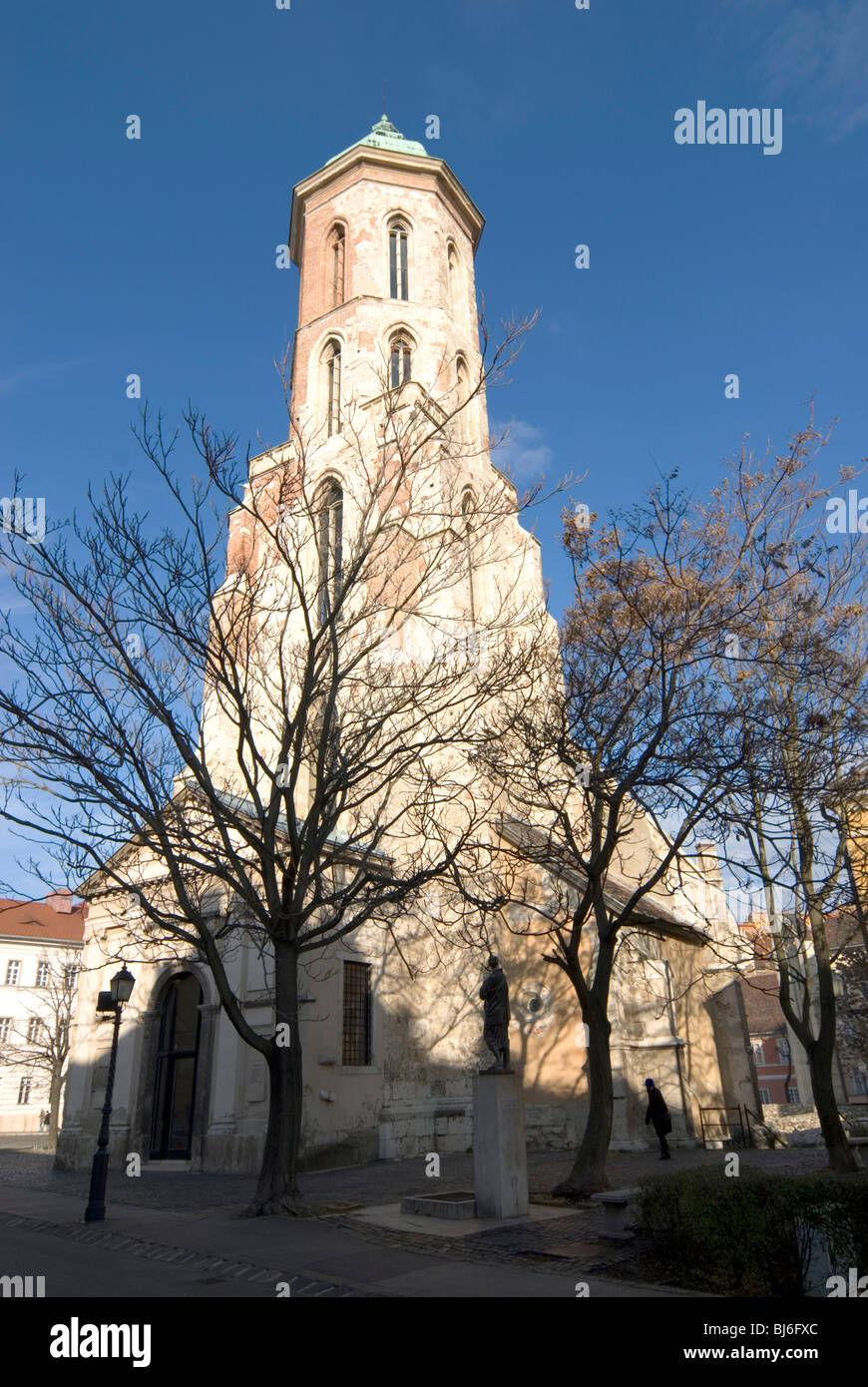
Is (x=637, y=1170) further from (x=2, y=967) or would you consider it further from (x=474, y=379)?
(x=2, y=967)

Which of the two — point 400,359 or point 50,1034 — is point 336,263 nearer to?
point 400,359

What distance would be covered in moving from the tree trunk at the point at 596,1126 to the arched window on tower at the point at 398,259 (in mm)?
26253

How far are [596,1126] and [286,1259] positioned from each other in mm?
5267

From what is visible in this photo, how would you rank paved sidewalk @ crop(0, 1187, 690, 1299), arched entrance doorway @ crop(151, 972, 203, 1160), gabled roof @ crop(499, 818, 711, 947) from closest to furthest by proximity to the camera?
paved sidewalk @ crop(0, 1187, 690, 1299), gabled roof @ crop(499, 818, 711, 947), arched entrance doorway @ crop(151, 972, 203, 1160)

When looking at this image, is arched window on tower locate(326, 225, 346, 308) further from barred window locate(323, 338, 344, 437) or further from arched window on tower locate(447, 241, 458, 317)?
arched window on tower locate(447, 241, 458, 317)

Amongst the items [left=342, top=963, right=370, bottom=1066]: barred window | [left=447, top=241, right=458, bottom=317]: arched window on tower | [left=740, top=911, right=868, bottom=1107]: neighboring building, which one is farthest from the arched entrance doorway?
[left=447, top=241, right=458, bottom=317]: arched window on tower

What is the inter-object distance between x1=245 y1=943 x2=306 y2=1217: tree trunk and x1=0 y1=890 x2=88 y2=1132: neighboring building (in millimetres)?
33766

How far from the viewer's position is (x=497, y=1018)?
1209 cm

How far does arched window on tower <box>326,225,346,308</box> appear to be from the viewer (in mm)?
31438

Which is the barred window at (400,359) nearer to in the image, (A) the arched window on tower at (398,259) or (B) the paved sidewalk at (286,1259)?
(A) the arched window on tower at (398,259)

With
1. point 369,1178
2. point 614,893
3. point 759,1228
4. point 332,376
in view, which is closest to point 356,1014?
point 369,1178

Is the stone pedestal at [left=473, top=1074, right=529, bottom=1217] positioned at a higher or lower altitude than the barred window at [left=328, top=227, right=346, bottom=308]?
lower

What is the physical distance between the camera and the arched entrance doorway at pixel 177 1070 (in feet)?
64.4

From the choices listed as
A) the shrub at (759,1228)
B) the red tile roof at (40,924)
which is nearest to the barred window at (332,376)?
the shrub at (759,1228)
